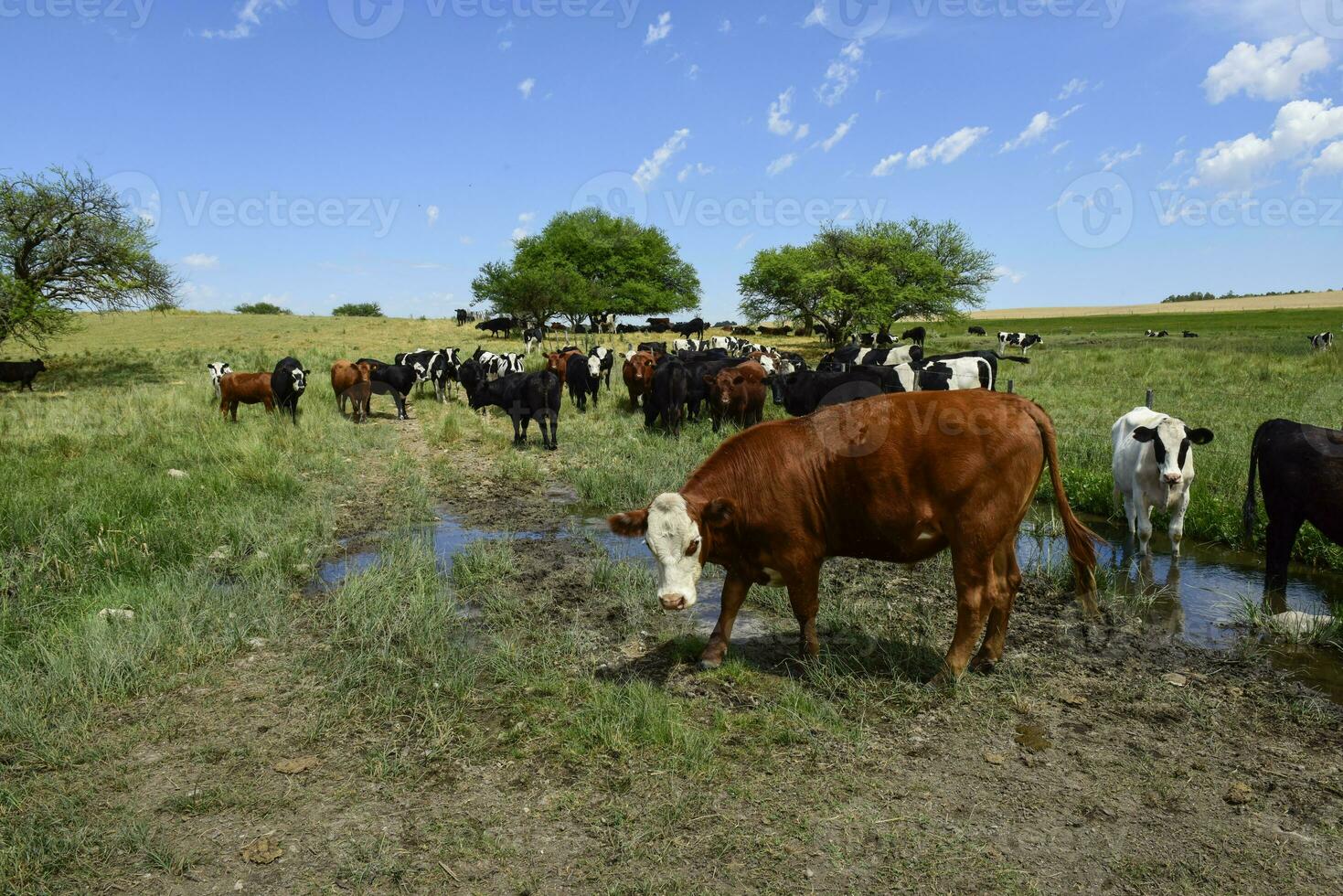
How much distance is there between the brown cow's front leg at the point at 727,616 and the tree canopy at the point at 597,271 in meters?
46.6

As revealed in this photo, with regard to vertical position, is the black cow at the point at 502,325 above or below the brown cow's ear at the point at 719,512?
above

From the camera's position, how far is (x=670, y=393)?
15.2 meters

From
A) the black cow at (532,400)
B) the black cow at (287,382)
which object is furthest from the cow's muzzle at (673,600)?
the black cow at (287,382)

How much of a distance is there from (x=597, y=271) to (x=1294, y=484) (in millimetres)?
57593

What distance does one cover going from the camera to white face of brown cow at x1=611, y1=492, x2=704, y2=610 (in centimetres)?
476

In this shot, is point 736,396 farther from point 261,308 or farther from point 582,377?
point 261,308

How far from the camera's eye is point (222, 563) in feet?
24.3

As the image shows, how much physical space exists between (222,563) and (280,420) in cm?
910

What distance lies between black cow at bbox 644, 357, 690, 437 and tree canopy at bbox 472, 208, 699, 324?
36059 mm

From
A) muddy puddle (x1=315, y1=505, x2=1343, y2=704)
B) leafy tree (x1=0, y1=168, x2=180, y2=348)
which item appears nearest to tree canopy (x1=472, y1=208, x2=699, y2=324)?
leafy tree (x1=0, y1=168, x2=180, y2=348)

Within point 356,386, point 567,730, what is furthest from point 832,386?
point 567,730

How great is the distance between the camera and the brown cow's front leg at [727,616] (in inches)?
211

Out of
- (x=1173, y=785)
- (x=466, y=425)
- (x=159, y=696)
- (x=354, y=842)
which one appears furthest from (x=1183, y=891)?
(x=466, y=425)

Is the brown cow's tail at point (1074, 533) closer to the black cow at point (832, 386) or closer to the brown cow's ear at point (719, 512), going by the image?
the brown cow's ear at point (719, 512)
